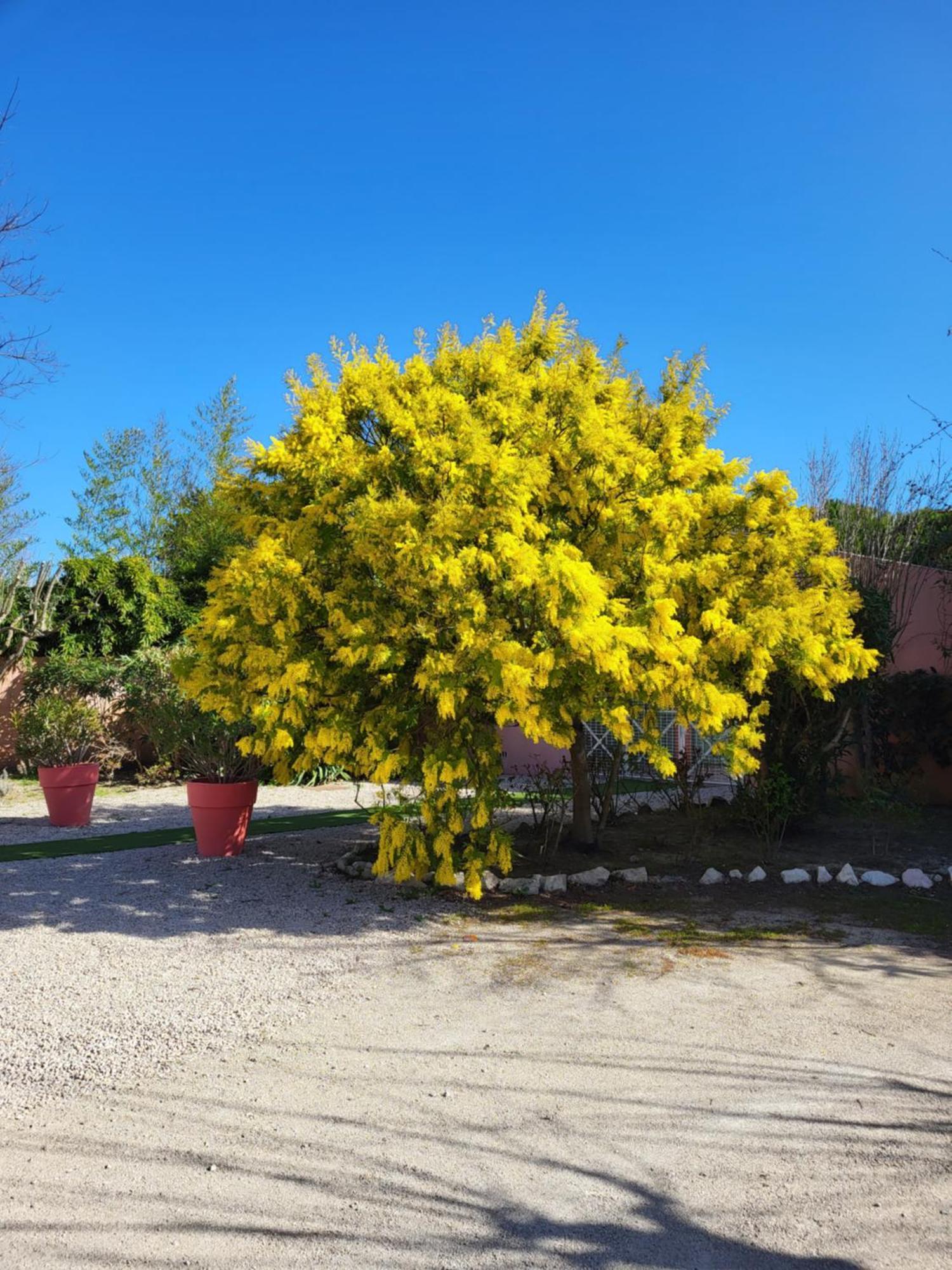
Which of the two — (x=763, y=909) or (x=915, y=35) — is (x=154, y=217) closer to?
(x=915, y=35)

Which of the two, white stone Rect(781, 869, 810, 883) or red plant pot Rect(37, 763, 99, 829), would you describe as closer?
white stone Rect(781, 869, 810, 883)

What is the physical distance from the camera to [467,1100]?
10.1ft

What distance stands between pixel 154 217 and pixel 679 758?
29.2ft

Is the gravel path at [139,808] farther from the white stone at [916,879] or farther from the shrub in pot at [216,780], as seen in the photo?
the white stone at [916,879]

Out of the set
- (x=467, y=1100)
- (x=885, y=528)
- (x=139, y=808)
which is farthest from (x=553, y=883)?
(x=885, y=528)

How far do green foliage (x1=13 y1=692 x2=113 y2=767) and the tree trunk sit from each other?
6.19 m

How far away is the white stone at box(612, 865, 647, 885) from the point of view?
675 centimetres

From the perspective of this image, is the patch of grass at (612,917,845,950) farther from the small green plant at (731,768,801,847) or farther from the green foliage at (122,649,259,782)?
the green foliage at (122,649,259,782)

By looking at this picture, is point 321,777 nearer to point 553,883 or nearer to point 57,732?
point 57,732

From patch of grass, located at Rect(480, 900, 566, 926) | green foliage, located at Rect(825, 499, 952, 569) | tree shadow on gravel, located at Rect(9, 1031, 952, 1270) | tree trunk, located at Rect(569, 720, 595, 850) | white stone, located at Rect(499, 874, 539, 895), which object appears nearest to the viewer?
tree shadow on gravel, located at Rect(9, 1031, 952, 1270)

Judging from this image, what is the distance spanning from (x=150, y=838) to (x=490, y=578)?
5.77 m

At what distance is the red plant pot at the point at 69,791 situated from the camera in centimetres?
959

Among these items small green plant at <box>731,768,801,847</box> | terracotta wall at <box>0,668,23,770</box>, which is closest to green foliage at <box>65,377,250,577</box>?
terracotta wall at <box>0,668,23,770</box>

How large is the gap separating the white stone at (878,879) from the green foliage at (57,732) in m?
8.57
